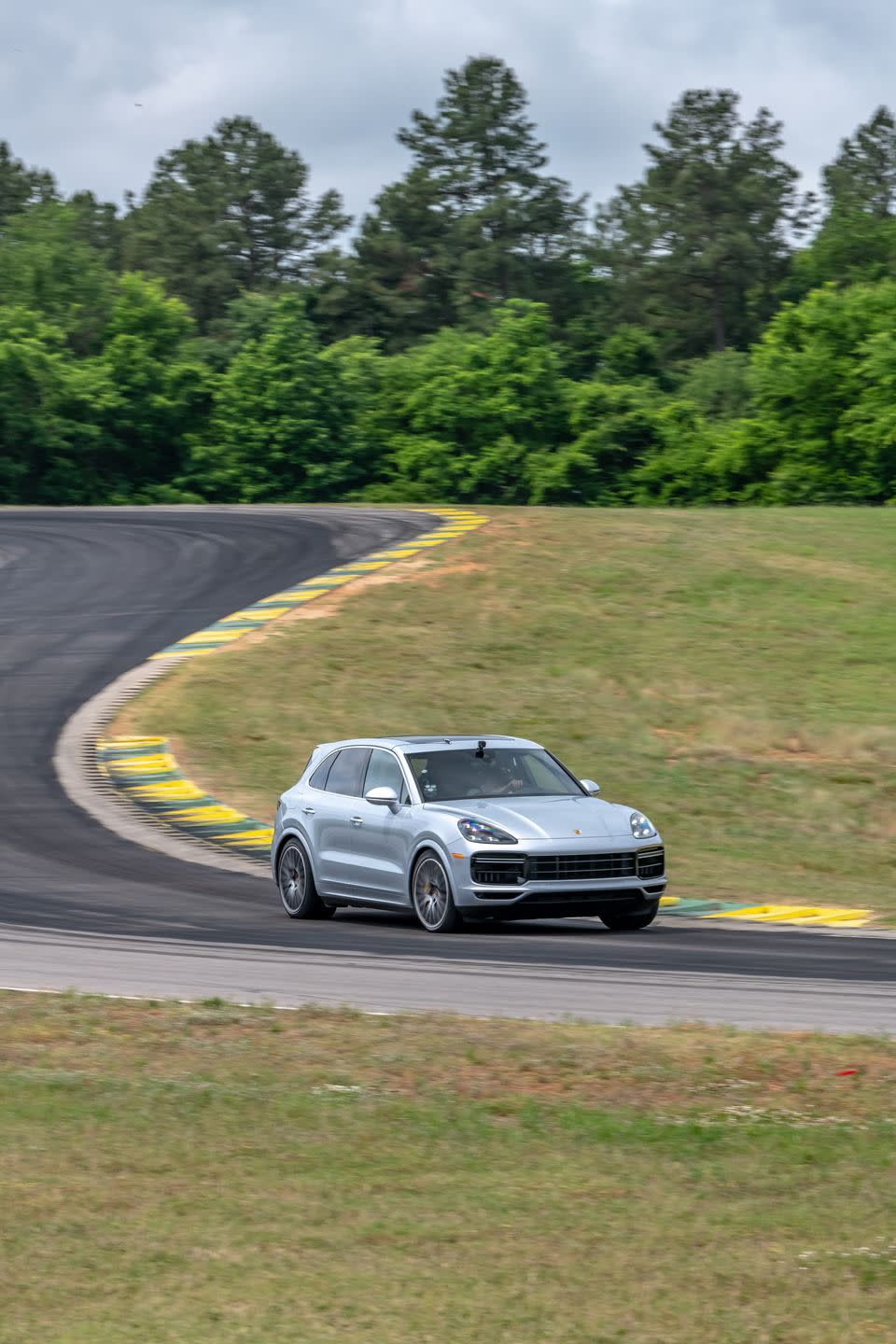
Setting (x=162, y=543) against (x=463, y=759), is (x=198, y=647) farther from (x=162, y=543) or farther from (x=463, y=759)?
(x=463, y=759)

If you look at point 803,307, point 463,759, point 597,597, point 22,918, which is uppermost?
point 803,307

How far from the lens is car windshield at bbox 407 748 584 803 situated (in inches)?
596

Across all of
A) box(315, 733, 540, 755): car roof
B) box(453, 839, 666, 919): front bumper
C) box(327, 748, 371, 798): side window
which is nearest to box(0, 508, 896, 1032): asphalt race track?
box(453, 839, 666, 919): front bumper

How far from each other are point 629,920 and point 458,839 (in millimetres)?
1578

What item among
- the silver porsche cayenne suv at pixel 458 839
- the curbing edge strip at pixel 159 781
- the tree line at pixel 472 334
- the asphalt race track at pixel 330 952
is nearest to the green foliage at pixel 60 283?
the tree line at pixel 472 334

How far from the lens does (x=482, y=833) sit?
14.2m

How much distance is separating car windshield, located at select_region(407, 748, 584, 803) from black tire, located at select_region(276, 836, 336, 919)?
124 cm

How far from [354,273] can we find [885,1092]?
85.9 metres

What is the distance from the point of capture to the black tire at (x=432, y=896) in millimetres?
14180

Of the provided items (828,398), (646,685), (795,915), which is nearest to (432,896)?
(795,915)

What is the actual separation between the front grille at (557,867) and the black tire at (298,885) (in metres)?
2.01

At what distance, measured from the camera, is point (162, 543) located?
42312 mm

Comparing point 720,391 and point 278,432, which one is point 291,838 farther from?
point 720,391

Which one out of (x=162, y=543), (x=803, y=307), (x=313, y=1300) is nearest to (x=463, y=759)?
(x=313, y=1300)
